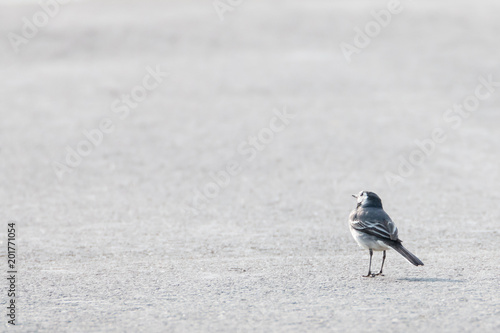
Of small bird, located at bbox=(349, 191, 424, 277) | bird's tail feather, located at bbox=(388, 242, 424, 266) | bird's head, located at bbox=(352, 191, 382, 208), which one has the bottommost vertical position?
bird's tail feather, located at bbox=(388, 242, 424, 266)

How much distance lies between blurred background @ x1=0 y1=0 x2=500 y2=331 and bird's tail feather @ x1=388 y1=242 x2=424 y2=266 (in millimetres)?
640

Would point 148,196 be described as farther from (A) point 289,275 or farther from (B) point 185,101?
(B) point 185,101

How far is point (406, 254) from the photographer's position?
607 cm

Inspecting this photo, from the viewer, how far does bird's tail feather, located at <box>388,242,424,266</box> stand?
235 inches

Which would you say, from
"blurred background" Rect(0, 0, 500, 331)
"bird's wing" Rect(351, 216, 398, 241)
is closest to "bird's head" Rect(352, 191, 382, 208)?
"bird's wing" Rect(351, 216, 398, 241)

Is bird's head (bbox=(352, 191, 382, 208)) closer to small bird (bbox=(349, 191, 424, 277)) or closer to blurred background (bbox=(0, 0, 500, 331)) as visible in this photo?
small bird (bbox=(349, 191, 424, 277))

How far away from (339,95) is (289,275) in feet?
37.0

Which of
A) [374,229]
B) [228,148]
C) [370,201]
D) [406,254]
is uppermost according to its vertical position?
[228,148]

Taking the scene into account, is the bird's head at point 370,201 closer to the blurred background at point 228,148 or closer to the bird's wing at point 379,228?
the bird's wing at point 379,228

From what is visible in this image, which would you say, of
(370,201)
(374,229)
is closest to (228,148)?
(370,201)

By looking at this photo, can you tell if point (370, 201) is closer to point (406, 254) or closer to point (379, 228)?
point (379, 228)

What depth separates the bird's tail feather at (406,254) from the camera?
5.97 meters

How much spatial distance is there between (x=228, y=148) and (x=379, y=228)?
7485 mm

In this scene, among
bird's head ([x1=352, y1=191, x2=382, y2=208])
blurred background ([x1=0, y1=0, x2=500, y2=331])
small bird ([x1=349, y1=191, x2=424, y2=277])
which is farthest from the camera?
bird's head ([x1=352, y1=191, x2=382, y2=208])
